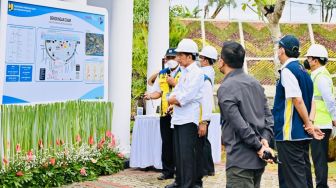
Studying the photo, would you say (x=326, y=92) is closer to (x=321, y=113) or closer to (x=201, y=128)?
(x=321, y=113)

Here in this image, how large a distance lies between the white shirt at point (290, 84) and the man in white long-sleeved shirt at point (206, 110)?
60.6 inches

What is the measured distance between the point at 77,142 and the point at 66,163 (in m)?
0.35

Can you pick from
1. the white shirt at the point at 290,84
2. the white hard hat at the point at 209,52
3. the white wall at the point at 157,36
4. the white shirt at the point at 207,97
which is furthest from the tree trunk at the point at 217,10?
the white shirt at the point at 290,84

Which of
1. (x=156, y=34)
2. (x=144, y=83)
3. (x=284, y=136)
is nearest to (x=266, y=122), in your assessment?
(x=284, y=136)

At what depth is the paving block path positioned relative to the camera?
721cm

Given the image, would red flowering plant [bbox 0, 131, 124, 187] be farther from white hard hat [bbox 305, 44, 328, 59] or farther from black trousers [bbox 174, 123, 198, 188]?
white hard hat [bbox 305, 44, 328, 59]

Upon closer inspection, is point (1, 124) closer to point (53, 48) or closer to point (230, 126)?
point (53, 48)

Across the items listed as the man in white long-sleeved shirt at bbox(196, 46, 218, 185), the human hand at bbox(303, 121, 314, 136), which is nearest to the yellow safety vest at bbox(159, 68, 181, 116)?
the man in white long-sleeved shirt at bbox(196, 46, 218, 185)

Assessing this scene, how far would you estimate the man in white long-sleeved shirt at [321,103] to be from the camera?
20.3 feet

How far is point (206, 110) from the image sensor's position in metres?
6.49

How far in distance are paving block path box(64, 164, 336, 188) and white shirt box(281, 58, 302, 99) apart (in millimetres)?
2724

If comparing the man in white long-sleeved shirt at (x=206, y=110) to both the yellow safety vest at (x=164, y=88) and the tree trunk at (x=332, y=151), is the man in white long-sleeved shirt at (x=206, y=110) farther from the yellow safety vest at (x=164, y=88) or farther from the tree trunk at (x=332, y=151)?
the tree trunk at (x=332, y=151)

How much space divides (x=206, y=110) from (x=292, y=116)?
1.57 metres

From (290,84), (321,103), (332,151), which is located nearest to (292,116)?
(290,84)
